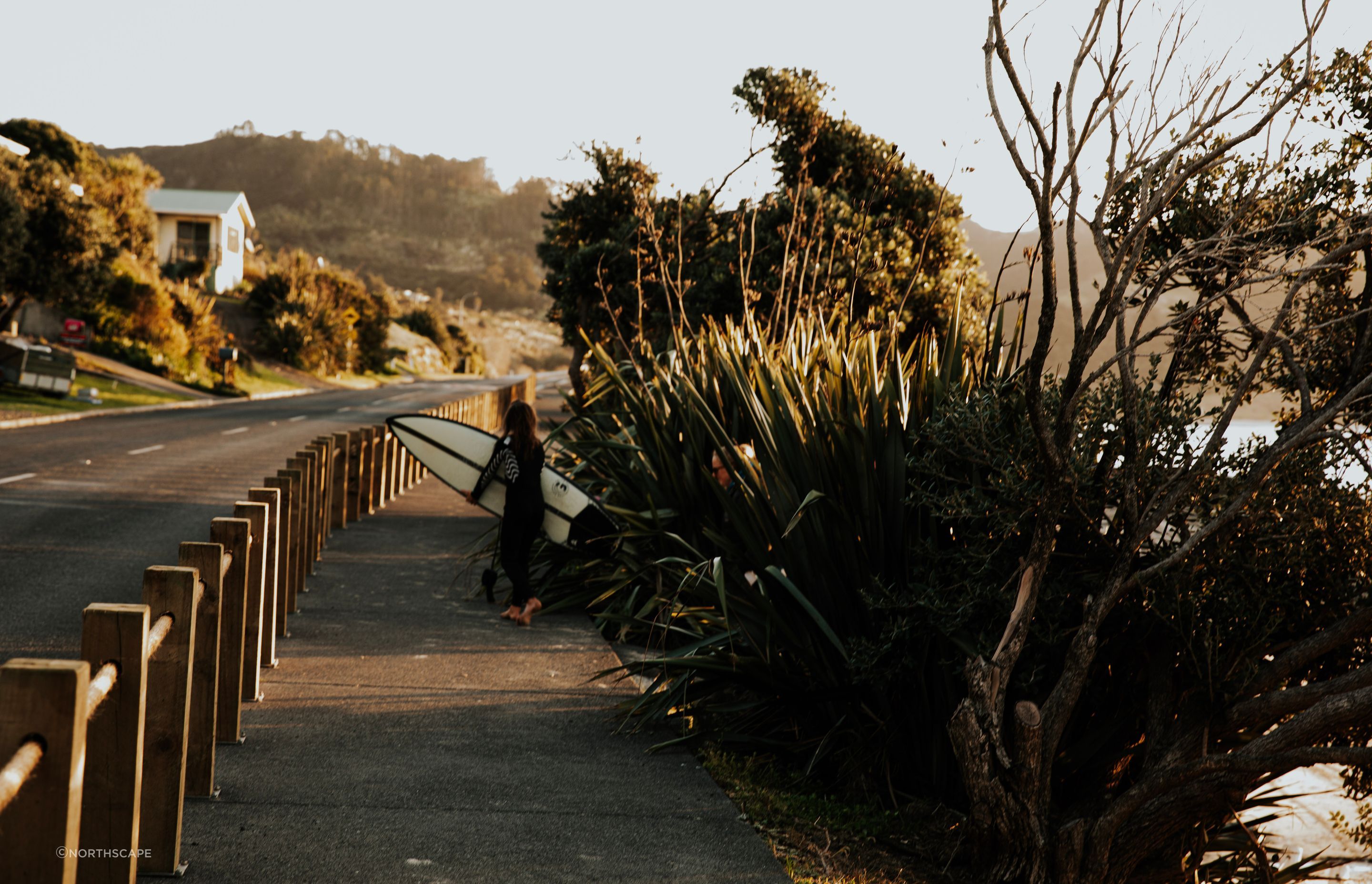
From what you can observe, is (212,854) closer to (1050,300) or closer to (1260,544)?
(1050,300)

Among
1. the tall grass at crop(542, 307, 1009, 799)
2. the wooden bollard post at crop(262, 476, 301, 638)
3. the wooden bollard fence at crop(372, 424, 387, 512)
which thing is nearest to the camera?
the tall grass at crop(542, 307, 1009, 799)

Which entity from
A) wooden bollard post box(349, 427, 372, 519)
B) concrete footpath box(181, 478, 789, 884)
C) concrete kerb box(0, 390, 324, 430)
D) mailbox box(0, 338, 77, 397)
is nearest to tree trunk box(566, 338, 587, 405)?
wooden bollard post box(349, 427, 372, 519)

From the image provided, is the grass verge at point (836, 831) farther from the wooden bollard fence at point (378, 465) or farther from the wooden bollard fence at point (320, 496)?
the wooden bollard fence at point (378, 465)

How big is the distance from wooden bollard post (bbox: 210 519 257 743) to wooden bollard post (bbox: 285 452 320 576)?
2646 mm

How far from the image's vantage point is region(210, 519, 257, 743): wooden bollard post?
4039mm

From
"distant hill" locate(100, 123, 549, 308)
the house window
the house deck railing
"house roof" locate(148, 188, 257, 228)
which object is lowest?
the house deck railing

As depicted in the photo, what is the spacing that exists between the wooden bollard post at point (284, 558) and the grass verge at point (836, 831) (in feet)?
8.37

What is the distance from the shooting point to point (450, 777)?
414cm

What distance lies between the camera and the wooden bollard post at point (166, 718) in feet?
9.93

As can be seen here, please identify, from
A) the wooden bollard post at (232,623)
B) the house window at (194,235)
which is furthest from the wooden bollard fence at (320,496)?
the house window at (194,235)

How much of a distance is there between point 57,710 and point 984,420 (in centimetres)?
316

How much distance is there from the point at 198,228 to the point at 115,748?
61665 millimetres

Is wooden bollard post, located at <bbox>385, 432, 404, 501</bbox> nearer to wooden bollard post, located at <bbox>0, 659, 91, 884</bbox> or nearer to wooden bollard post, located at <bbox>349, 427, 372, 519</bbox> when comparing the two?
wooden bollard post, located at <bbox>349, 427, 372, 519</bbox>

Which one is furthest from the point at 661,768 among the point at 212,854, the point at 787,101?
the point at 787,101
